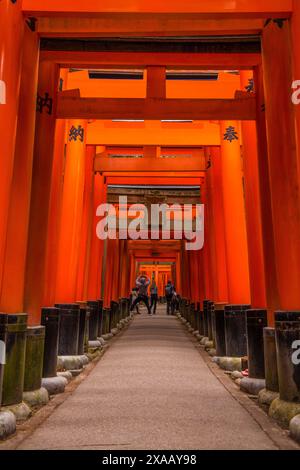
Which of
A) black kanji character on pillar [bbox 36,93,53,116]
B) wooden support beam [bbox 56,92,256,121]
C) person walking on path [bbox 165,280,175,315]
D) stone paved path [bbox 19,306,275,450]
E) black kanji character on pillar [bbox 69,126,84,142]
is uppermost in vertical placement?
black kanji character on pillar [bbox 69,126,84,142]

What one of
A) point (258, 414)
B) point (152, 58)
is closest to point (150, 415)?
point (258, 414)

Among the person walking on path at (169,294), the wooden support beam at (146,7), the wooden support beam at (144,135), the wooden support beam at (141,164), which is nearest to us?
the wooden support beam at (146,7)

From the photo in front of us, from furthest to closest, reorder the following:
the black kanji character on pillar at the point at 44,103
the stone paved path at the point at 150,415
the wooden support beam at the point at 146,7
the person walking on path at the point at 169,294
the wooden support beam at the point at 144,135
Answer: the person walking on path at the point at 169,294, the wooden support beam at the point at 144,135, the black kanji character on pillar at the point at 44,103, the wooden support beam at the point at 146,7, the stone paved path at the point at 150,415

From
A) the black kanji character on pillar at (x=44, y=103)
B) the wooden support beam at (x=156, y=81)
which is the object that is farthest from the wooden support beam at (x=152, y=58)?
the black kanji character on pillar at (x=44, y=103)

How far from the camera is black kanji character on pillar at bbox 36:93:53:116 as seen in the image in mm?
4859

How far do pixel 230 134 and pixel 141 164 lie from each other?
254 centimetres

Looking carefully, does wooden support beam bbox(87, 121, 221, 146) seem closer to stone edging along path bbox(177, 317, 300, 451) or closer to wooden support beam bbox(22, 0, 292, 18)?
stone edging along path bbox(177, 317, 300, 451)

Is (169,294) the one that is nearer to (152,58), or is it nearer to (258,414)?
(152,58)

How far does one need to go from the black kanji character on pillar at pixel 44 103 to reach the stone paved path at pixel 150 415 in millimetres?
3133

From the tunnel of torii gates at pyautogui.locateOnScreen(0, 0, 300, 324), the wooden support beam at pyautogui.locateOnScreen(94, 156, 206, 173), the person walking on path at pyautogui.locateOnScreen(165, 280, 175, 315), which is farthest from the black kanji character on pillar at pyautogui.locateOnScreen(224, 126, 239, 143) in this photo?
the person walking on path at pyautogui.locateOnScreen(165, 280, 175, 315)

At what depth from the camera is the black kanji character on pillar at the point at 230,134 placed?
24.7ft

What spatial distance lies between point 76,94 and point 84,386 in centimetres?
364

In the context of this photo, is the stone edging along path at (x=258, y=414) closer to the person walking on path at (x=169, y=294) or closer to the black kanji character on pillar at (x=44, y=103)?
the black kanji character on pillar at (x=44, y=103)
